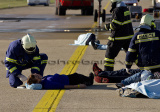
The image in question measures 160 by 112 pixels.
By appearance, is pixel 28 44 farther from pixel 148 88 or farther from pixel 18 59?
pixel 148 88

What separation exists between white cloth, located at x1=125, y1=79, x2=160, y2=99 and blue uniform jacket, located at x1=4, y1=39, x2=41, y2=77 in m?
1.99

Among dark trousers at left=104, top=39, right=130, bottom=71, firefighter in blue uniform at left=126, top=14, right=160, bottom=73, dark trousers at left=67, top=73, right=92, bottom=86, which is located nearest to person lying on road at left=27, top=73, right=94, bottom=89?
dark trousers at left=67, top=73, right=92, bottom=86

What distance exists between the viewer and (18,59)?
960 centimetres

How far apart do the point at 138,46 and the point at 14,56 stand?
7.62 feet

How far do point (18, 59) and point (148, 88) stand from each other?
2.61 m

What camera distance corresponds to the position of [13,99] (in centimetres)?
850

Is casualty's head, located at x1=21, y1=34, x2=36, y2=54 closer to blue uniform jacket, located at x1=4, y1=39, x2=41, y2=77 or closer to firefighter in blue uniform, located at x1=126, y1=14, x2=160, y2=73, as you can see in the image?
blue uniform jacket, located at x1=4, y1=39, x2=41, y2=77

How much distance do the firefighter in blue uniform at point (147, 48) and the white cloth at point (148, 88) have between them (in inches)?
22.4

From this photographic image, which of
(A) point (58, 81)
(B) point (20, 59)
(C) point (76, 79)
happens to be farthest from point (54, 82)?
(B) point (20, 59)

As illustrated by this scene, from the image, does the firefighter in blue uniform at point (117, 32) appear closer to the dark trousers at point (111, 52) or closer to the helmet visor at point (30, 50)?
the dark trousers at point (111, 52)

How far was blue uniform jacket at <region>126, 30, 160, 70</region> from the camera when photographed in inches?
358

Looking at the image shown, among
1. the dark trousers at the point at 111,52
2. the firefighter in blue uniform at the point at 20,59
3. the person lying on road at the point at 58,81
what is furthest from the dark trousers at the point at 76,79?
the dark trousers at the point at 111,52

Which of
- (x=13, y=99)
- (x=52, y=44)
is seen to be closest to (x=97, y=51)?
(x=52, y=44)

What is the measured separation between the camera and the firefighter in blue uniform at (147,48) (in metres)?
9.09
